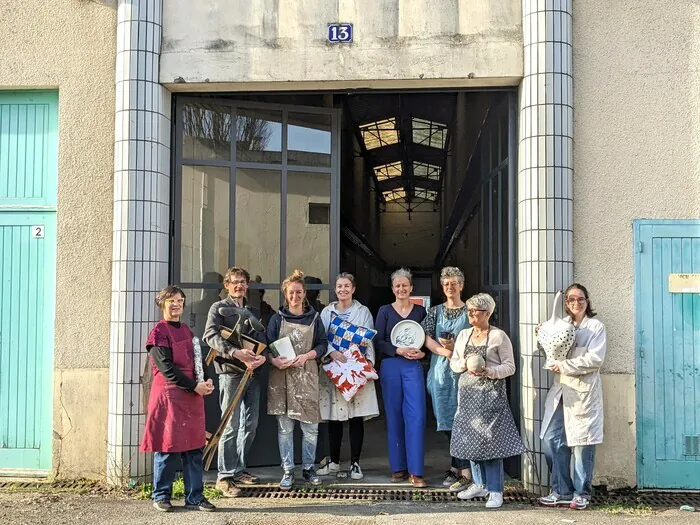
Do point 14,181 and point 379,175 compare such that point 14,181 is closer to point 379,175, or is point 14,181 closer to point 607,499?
point 607,499

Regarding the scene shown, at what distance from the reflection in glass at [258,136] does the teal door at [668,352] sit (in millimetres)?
3273

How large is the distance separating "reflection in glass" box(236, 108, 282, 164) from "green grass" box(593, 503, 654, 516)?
4006 mm

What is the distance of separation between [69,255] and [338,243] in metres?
2.36

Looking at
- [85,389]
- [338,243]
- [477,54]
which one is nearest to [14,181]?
[85,389]

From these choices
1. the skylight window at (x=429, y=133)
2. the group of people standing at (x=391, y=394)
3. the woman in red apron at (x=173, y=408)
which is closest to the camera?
the woman in red apron at (x=173, y=408)

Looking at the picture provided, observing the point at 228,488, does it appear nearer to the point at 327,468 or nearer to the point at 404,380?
the point at 327,468

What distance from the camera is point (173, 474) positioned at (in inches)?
183

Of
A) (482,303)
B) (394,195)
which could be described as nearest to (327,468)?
(482,303)

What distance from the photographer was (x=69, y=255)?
17.7 ft

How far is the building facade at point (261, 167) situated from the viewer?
200 inches

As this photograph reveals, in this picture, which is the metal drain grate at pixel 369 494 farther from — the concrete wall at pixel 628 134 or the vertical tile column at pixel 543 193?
the concrete wall at pixel 628 134

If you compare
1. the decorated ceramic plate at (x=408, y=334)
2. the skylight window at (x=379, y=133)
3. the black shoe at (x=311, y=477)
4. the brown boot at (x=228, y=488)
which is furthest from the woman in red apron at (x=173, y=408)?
the skylight window at (x=379, y=133)

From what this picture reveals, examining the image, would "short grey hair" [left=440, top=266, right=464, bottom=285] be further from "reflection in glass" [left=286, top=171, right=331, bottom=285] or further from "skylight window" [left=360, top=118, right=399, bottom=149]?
"skylight window" [left=360, top=118, right=399, bottom=149]

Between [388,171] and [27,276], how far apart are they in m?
18.7
